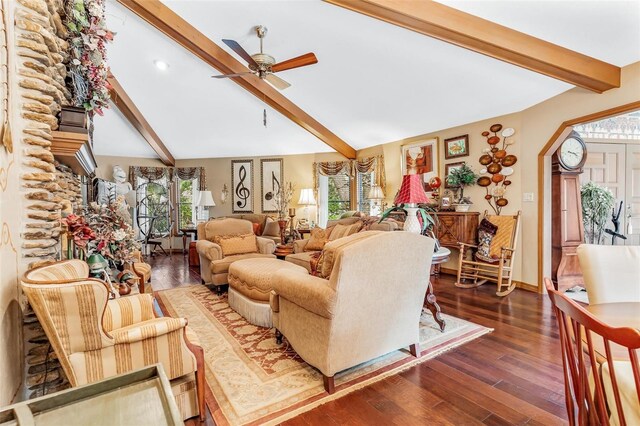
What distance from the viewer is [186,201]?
8.23 meters

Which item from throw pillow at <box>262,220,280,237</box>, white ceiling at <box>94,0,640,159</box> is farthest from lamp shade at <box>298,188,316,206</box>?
white ceiling at <box>94,0,640,159</box>

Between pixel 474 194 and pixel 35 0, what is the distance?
515 cm

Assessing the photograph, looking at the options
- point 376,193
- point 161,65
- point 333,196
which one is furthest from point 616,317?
point 333,196

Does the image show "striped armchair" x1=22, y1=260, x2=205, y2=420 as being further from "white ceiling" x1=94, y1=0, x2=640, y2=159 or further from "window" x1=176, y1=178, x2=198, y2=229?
"window" x1=176, y1=178, x2=198, y2=229

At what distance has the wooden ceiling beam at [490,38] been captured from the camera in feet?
8.96

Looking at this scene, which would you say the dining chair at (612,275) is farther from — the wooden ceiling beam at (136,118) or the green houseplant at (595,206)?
the wooden ceiling beam at (136,118)

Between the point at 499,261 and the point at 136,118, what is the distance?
6.89 m

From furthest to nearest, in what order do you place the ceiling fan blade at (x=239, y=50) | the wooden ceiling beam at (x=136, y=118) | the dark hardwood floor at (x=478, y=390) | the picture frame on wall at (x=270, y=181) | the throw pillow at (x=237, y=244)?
the picture frame on wall at (x=270, y=181), the wooden ceiling beam at (x=136, y=118), the throw pillow at (x=237, y=244), the ceiling fan blade at (x=239, y=50), the dark hardwood floor at (x=478, y=390)

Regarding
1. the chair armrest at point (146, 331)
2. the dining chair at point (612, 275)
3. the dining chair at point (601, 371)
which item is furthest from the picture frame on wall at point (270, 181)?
the dining chair at point (601, 371)

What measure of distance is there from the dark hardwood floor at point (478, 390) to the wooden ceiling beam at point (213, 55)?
426cm

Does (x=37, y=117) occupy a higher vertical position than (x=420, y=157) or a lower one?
lower

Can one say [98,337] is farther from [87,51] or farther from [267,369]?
[87,51]

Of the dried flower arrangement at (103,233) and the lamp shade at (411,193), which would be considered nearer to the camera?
the dried flower arrangement at (103,233)

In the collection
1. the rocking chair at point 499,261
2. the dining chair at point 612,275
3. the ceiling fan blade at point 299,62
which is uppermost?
the ceiling fan blade at point 299,62
